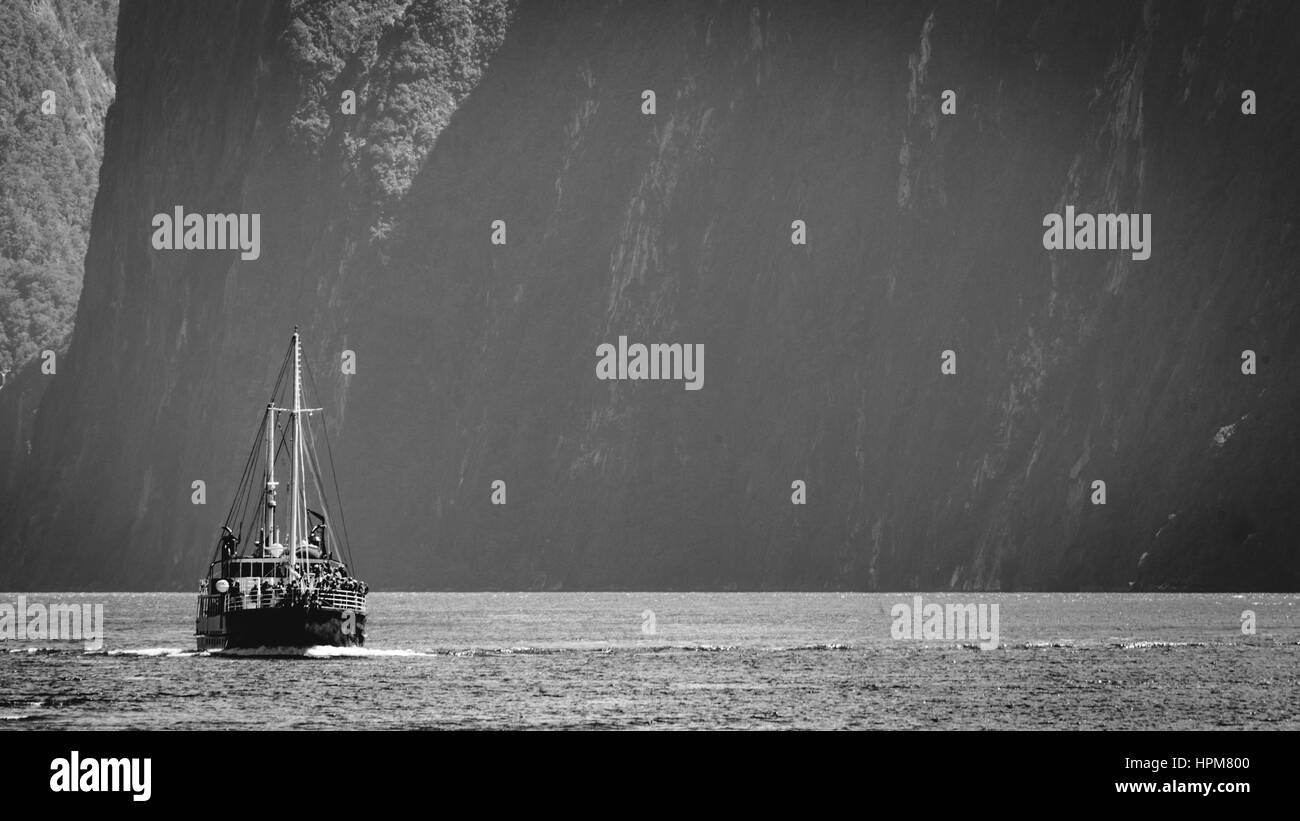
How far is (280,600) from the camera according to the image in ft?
267

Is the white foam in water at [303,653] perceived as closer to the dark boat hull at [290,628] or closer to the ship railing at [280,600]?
the dark boat hull at [290,628]

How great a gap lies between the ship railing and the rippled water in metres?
2.04

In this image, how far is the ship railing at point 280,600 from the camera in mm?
A: 81125

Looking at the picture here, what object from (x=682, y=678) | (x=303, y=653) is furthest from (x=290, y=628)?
(x=682, y=678)

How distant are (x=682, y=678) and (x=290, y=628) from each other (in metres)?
Answer: 18.8

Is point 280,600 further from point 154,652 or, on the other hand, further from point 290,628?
point 154,652

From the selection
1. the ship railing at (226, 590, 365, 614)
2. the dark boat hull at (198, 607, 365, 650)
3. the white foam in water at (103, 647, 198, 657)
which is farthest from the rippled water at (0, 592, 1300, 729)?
the ship railing at (226, 590, 365, 614)

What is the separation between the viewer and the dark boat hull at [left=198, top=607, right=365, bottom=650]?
8169 cm

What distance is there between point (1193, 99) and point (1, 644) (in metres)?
126
